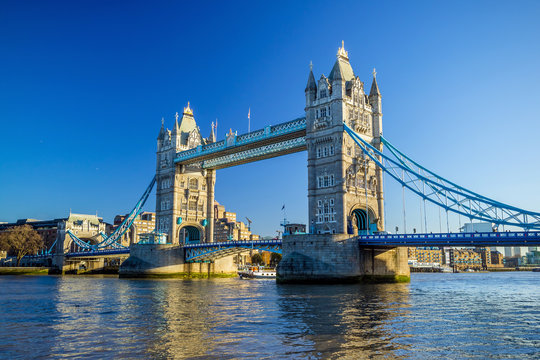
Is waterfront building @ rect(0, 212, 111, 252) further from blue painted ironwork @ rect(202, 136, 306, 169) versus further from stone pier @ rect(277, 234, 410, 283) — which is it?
stone pier @ rect(277, 234, 410, 283)

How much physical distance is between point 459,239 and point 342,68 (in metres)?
26.7

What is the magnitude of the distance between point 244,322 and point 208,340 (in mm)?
5135

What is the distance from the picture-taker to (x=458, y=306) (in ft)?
102

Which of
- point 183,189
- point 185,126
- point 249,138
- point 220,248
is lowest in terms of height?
point 220,248

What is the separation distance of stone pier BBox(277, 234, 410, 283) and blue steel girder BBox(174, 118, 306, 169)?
15466 mm

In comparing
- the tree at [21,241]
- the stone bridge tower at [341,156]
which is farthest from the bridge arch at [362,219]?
the tree at [21,241]

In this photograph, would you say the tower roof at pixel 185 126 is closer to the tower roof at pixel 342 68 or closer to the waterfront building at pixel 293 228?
the waterfront building at pixel 293 228

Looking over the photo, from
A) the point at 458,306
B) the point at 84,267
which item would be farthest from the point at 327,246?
the point at 84,267

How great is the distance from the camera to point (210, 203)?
86750 mm

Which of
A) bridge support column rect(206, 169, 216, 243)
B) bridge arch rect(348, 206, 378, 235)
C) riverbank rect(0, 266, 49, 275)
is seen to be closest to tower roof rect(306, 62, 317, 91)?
bridge arch rect(348, 206, 378, 235)

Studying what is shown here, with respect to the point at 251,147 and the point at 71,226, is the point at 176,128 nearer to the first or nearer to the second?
the point at 251,147

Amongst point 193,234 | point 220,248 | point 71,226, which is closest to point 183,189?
point 193,234

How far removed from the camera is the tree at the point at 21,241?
369ft

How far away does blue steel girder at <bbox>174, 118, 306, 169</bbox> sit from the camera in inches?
2552
